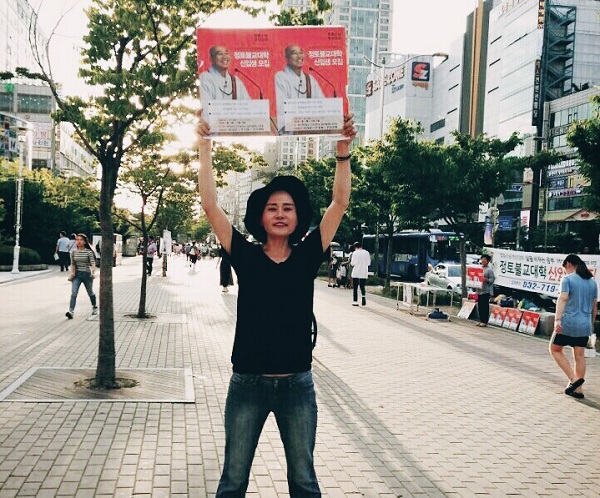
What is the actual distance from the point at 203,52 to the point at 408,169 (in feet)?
52.0

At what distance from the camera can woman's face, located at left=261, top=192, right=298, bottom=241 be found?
9.75 feet

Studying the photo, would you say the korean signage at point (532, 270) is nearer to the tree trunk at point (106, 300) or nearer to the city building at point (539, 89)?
the tree trunk at point (106, 300)

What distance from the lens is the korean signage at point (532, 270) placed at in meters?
15.1

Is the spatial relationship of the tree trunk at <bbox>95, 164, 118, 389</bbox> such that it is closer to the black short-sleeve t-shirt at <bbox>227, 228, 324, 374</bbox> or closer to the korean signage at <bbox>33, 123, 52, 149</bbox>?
the black short-sleeve t-shirt at <bbox>227, 228, 324, 374</bbox>

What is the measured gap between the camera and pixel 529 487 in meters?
4.57

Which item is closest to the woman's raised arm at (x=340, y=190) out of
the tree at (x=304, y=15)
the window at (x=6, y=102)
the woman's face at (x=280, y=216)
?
the woman's face at (x=280, y=216)

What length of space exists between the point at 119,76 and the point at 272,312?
4.80 m

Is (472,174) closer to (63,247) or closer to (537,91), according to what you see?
(63,247)

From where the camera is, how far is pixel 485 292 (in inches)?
581

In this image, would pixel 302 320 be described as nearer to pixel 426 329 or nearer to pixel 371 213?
pixel 426 329

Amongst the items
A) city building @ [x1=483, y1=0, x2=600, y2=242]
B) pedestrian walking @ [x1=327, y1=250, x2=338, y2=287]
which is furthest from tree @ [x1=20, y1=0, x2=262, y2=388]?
city building @ [x1=483, y1=0, x2=600, y2=242]

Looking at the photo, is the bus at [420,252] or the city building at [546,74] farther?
the city building at [546,74]

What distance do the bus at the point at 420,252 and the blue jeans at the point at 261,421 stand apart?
29.6 m

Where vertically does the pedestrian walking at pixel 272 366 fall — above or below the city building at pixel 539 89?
below
